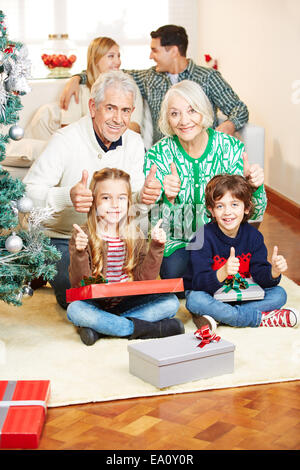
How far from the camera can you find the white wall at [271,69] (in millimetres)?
4500

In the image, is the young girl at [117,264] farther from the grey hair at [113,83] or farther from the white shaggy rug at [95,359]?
the grey hair at [113,83]

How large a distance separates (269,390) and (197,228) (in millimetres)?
1025

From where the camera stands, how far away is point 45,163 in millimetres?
2812

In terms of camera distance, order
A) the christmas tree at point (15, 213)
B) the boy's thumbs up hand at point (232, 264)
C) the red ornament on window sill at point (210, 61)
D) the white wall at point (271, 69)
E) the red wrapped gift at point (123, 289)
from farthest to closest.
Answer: the red ornament on window sill at point (210, 61) → the white wall at point (271, 69) → the boy's thumbs up hand at point (232, 264) → the red wrapped gift at point (123, 289) → the christmas tree at point (15, 213)

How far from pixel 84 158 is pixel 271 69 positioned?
2.44 meters

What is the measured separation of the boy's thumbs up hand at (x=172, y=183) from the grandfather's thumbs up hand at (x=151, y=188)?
110 mm

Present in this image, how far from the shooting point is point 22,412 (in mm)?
1876

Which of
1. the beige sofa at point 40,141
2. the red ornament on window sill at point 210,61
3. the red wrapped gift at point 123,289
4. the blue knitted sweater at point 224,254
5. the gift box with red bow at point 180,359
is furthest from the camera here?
the red ornament on window sill at point 210,61

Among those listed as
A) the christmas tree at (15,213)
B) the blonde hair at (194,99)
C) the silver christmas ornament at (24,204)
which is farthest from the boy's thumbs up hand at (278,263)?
the silver christmas ornament at (24,204)

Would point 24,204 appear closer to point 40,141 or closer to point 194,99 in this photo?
point 194,99

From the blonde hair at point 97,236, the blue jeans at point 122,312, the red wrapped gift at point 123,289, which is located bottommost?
the blue jeans at point 122,312

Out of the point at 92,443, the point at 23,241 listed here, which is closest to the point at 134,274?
the point at 23,241

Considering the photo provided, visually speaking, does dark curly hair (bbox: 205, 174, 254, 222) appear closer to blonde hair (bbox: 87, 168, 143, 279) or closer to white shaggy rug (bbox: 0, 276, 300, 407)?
blonde hair (bbox: 87, 168, 143, 279)

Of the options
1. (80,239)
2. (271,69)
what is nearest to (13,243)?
(80,239)
